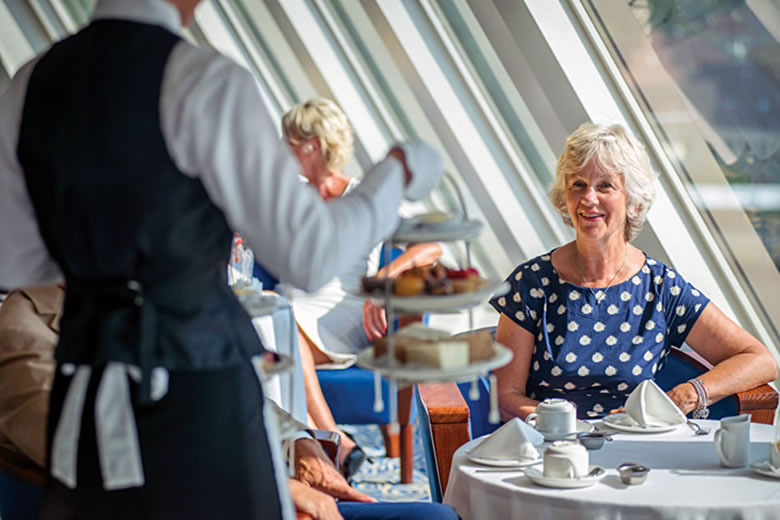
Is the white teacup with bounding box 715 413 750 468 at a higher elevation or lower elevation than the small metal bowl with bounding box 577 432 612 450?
lower

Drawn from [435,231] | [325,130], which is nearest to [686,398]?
[435,231]

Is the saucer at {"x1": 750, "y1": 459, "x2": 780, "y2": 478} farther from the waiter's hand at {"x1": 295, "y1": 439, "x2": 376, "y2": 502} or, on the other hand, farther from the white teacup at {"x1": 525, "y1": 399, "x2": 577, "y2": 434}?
the waiter's hand at {"x1": 295, "y1": 439, "x2": 376, "y2": 502}

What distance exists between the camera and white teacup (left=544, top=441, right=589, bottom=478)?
211 centimetres

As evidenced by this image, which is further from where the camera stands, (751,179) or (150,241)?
(751,179)

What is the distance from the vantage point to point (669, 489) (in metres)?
2.09

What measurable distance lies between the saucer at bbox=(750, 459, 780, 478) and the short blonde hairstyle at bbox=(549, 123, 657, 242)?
1.04 m

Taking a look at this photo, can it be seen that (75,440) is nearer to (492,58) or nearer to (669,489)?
(669,489)

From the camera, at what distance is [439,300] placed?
1409 mm

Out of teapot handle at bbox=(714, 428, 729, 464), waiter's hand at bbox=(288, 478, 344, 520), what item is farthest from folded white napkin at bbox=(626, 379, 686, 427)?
waiter's hand at bbox=(288, 478, 344, 520)

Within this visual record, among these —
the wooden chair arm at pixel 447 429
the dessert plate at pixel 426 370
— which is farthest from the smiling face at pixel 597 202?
the dessert plate at pixel 426 370

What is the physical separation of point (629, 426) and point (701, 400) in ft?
1.24

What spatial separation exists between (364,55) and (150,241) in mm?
5875

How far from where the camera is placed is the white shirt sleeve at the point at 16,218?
145 cm

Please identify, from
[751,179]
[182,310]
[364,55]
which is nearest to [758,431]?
[751,179]
